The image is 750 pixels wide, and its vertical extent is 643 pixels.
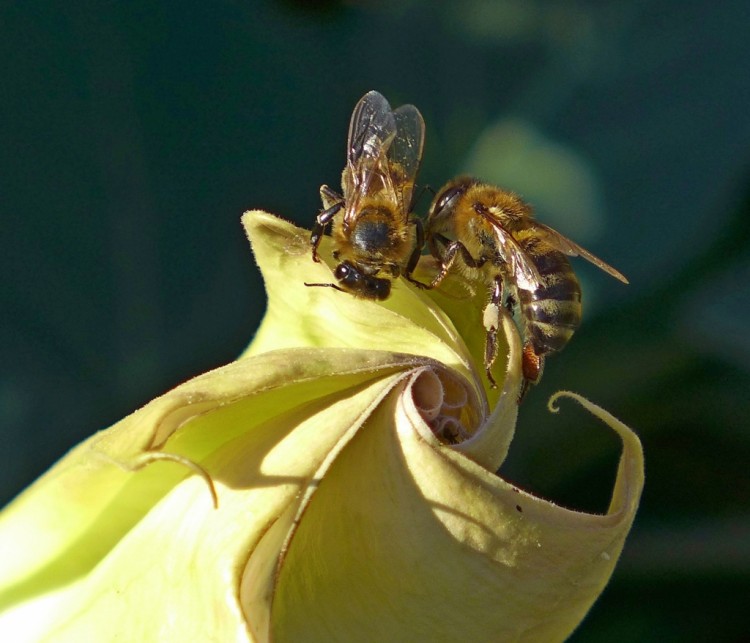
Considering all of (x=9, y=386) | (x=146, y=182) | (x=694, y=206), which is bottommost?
(x=9, y=386)

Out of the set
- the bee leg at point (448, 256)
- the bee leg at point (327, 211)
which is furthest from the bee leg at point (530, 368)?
the bee leg at point (327, 211)

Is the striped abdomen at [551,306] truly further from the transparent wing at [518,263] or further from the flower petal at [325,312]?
the flower petal at [325,312]

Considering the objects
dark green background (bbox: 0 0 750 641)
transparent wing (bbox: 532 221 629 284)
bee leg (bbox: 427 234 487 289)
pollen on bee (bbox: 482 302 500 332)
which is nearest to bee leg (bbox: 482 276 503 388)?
pollen on bee (bbox: 482 302 500 332)

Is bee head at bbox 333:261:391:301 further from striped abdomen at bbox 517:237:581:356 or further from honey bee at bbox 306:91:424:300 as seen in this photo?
striped abdomen at bbox 517:237:581:356

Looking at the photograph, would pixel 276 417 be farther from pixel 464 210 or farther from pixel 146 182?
pixel 146 182

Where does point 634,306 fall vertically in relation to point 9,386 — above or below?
above

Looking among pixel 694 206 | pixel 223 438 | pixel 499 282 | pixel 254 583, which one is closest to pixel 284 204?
pixel 499 282
